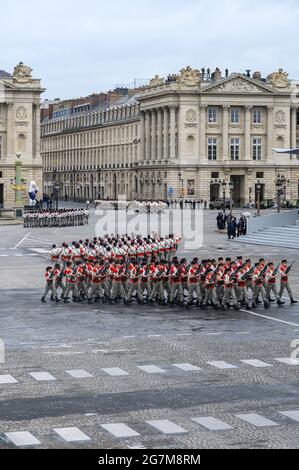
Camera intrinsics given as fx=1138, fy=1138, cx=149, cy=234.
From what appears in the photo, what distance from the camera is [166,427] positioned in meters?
18.6

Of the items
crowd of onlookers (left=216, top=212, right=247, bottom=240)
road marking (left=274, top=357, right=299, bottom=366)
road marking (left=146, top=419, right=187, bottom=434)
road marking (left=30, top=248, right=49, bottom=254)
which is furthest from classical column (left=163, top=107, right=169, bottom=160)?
road marking (left=146, top=419, right=187, bottom=434)

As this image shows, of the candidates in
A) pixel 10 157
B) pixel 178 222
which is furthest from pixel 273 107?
pixel 178 222

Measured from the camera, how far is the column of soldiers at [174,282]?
114ft

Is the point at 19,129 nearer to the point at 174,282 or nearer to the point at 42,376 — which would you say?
the point at 174,282

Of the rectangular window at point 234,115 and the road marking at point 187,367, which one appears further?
the rectangular window at point 234,115

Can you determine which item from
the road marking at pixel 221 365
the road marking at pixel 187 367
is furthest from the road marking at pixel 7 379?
the road marking at pixel 221 365

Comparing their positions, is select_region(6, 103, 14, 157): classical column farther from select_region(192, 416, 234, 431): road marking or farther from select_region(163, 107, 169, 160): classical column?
select_region(192, 416, 234, 431): road marking

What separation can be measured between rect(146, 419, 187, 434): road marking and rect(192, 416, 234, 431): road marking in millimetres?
463

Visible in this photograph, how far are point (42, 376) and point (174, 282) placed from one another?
12908 mm

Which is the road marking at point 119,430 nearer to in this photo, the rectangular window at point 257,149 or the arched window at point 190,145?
the arched window at point 190,145

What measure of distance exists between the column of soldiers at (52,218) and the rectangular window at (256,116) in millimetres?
62657

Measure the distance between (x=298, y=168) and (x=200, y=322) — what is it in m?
119

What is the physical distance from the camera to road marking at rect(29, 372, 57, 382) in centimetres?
2285

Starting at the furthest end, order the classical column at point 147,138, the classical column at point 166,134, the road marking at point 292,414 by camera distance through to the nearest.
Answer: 1. the classical column at point 147,138
2. the classical column at point 166,134
3. the road marking at point 292,414
